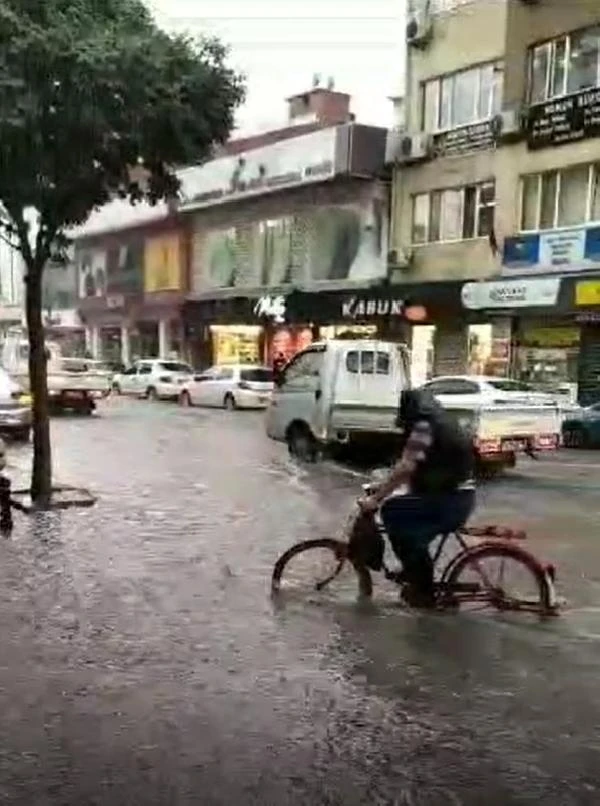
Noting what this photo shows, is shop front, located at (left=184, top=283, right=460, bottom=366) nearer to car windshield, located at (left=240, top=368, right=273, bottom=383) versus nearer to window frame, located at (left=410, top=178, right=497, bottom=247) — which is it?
window frame, located at (left=410, top=178, right=497, bottom=247)

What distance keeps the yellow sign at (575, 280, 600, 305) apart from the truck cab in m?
7.69

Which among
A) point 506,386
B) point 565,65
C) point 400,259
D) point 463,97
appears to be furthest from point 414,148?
point 506,386

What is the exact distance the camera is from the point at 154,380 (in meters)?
37.2

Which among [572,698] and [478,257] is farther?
[478,257]

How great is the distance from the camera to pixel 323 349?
17.3 m

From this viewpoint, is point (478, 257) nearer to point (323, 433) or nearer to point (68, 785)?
point (323, 433)

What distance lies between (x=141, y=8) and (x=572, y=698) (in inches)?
336

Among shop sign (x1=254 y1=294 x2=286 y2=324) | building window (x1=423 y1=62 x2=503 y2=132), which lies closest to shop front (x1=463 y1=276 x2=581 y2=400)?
building window (x1=423 y1=62 x2=503 y2=132)

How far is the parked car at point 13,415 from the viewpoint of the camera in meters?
20.1

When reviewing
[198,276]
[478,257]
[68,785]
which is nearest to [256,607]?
[68,785]

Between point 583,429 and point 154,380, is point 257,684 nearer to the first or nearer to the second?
point 583,429

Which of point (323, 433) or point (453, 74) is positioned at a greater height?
point (453, 74)

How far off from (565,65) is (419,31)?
5.80 metres

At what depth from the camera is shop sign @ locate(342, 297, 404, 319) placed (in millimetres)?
30609
